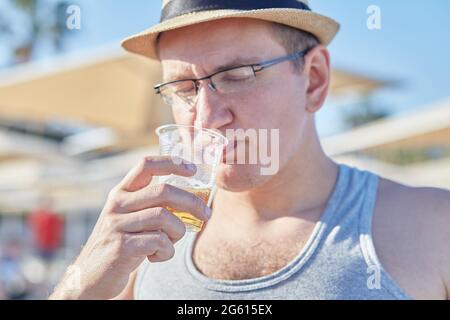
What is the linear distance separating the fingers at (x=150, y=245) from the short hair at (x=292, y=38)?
889 millimetres

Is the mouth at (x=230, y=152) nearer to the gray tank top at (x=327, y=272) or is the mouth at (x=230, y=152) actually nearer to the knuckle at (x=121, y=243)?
the gray tank top at (x=327, y=272)

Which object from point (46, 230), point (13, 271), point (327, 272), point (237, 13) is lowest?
point (327, 272)

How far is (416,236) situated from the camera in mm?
1927

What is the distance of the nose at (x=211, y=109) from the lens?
1.92 m

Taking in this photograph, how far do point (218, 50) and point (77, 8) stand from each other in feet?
2.86

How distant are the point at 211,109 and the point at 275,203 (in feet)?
1.51

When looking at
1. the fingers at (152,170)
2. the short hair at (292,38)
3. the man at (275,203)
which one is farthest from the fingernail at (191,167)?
the short hair at (292,38)

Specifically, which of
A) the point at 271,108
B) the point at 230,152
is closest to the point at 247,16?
the point at 271,108

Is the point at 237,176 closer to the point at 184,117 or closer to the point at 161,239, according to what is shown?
the point at 184,117

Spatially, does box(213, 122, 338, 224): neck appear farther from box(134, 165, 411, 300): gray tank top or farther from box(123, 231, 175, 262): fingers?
box(123, 231, 175, 262): fingers

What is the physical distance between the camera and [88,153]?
38.5 feet

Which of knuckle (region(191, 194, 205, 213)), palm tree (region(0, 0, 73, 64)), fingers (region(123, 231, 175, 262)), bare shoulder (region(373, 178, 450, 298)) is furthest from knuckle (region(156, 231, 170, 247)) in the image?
palm tree (region(0, 0, 73, 64))

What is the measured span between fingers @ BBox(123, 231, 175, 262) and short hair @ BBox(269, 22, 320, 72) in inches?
35.0
